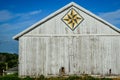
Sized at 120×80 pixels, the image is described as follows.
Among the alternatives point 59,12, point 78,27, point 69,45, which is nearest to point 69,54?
point 69,45

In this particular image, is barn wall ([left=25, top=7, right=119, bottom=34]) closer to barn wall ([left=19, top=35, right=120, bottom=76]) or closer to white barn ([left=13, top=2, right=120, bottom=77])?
white barn ([left=13, top=2, right=120, bottom=77])

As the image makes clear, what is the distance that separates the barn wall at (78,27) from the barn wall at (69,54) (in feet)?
1.45

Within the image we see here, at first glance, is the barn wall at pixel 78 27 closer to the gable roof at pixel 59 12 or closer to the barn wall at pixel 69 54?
the gable roof at pixel 59 12

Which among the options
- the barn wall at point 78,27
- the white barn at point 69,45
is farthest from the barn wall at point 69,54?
the barn wall at point 78,27

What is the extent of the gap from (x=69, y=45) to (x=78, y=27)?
5.79 feet

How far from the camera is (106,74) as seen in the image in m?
22.5

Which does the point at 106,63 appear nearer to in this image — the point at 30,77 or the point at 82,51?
the point at 82,51

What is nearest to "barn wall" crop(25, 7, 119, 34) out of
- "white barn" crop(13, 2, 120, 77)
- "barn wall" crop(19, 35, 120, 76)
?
"white barn" crop(13, 2, 120, 77)

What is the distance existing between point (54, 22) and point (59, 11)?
1.06 m

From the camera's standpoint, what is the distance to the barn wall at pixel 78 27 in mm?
22359

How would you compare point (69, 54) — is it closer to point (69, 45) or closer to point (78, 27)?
point (69, 45)

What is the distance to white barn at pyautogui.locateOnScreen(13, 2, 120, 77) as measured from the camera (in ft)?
73.6

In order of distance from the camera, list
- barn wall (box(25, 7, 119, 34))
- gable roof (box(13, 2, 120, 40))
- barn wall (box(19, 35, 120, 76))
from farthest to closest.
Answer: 1. barn wall (box(19, 35, 120, 76))
2. barn wall (box(25, 7, 119, 34))
3. gable roof (box(13, 2, 120, 40))

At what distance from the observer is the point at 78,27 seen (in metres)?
22.7
